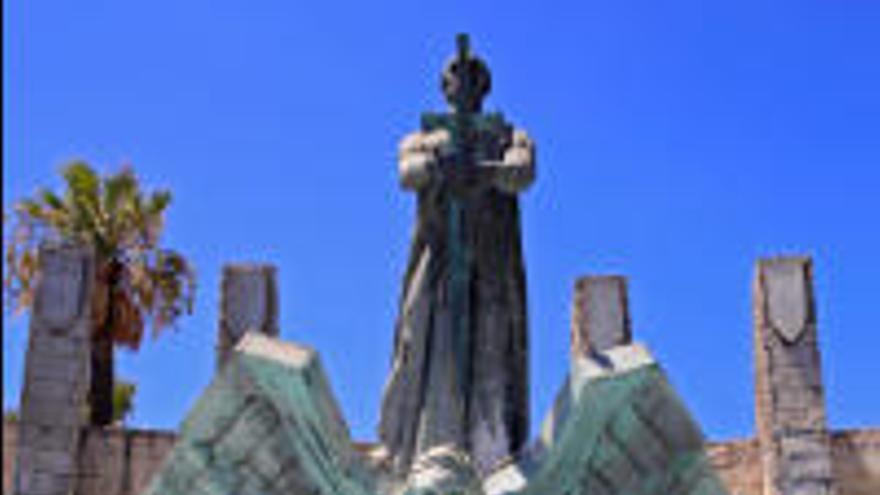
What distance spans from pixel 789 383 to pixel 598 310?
258cm

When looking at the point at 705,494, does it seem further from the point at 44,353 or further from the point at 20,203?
the point at 20,203

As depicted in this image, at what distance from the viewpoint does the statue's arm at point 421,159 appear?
9.73 metres

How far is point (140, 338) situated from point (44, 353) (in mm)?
5630

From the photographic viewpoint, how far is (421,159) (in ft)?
32.0

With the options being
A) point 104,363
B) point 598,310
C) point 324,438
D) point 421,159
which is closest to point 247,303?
point 598,310

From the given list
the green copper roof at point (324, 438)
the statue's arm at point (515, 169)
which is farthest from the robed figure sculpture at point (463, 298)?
the green copper roof at point (324, 438)

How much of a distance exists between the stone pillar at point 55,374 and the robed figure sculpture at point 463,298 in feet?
36.8

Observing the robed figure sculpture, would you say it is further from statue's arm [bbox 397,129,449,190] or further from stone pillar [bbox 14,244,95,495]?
stone pillar [bbox 14,244,95,495]

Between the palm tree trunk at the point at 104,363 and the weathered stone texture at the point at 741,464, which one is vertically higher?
the palm tree trunk at the point at 104,363

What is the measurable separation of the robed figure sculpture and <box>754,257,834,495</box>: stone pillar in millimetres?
10651

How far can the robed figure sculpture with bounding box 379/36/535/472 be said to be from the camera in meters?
9.46

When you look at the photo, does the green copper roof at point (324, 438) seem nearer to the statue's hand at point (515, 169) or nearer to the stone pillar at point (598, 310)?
the statue's hand at point (515, 169)

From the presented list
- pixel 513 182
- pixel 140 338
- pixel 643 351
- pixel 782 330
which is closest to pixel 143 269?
pixel 140 338

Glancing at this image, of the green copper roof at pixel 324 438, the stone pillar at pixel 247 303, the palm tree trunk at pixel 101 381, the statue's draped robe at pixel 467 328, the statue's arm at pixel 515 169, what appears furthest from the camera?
the palm tree trunk at pixel 101 381
